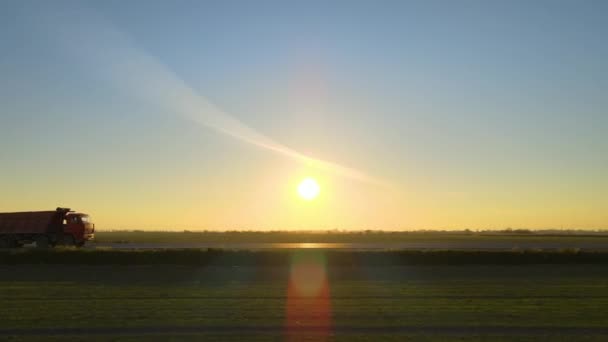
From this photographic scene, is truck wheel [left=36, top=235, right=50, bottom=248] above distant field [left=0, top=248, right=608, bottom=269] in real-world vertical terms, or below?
above

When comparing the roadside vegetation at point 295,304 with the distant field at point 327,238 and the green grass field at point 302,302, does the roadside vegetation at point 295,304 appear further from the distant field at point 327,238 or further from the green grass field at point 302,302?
the distant field at point 327,238

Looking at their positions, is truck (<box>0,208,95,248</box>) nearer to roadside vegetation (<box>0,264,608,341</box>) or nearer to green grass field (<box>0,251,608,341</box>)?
green grass field (<box>0,251,608,341</box>)

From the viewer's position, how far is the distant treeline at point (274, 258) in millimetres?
42688

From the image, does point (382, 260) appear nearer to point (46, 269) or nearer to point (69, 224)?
point (46, 269)

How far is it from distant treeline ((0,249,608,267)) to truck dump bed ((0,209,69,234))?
1502cm

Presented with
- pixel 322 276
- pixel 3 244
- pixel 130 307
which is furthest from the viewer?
Answer: pixel 3 244

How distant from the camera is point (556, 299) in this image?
26078 mm

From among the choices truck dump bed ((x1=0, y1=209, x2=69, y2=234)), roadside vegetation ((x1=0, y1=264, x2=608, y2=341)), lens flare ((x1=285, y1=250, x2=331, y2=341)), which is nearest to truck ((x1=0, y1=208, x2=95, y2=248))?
truck dump bed ((x1=0, y1=209, x2=69, y2=234))

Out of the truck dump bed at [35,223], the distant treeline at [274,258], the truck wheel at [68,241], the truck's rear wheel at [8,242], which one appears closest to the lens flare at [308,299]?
the distant treeline at [274,258]

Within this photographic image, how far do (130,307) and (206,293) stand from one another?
16.4 ft

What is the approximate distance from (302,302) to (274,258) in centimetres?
1869

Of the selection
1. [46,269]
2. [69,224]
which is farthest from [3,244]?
[46,269]

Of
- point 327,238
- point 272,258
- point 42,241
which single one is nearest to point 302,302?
point 272,258

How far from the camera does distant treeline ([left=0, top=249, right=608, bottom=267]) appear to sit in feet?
140
